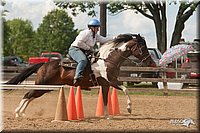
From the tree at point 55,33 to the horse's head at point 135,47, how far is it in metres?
47.3

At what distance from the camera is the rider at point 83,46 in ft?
30.1

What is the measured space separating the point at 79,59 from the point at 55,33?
50199mm

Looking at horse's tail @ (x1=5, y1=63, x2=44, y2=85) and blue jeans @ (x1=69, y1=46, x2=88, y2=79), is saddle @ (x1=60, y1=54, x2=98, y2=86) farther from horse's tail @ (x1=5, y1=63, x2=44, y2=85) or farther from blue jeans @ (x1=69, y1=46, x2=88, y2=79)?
horse's tail @ (x1=5, y1=63, x2=44, y2=85)

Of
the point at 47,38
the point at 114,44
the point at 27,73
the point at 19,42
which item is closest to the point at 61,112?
the point at 27,73

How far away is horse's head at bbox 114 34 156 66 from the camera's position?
9.45 m

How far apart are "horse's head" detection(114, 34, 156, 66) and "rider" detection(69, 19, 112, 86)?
614mm

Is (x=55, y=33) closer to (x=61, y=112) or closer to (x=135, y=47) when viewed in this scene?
(x=135, y=47)

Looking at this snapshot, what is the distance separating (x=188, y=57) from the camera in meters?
23.5

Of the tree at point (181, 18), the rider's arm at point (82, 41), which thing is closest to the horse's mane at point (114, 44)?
the rider's arm at point (82, 41)

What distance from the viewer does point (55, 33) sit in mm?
58812

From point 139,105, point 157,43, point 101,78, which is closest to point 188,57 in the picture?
point 157,43

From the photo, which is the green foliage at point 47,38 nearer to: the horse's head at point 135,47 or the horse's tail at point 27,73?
the horse's tail at point 27,73

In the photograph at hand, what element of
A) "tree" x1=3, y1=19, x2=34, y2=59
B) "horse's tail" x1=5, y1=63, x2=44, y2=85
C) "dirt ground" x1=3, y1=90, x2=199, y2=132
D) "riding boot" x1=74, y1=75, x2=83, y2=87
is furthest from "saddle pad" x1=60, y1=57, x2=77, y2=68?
"tree" x1=3, y1=19, x2=34, y2=59

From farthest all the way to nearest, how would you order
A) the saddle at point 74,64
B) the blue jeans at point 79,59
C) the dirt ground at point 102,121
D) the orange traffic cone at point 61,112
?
the saddle at point 74,64 < the blue jeans at point 79,59 < the orange traffic cone at point 61,112 < the dirt ground at point 102,121
